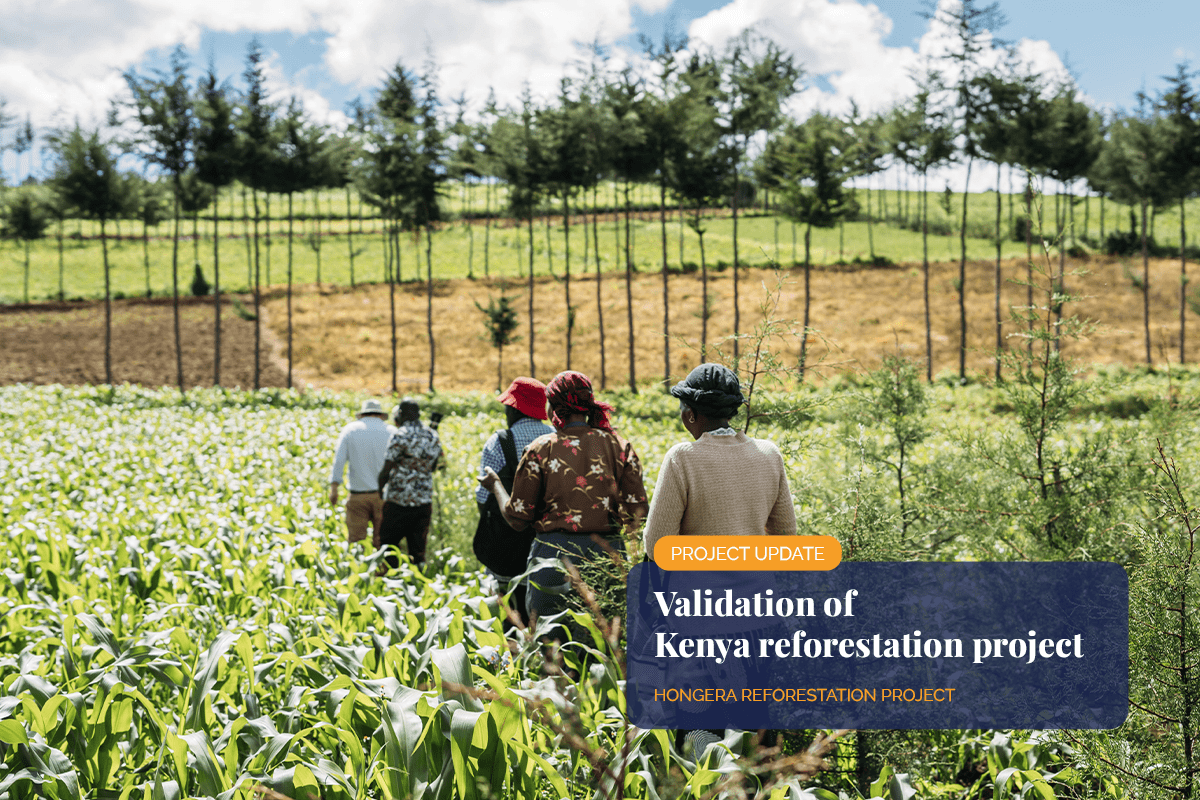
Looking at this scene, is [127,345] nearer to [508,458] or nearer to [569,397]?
[508,458]

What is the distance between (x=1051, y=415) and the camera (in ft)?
13.7

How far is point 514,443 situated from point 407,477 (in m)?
2.16

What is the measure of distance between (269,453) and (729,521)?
452 inches

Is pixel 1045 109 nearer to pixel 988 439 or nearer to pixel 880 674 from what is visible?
pixel 988 439

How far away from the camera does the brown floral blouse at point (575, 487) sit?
3.89 metres

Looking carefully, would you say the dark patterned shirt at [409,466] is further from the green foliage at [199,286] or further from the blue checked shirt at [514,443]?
the green foliage at [199,286]

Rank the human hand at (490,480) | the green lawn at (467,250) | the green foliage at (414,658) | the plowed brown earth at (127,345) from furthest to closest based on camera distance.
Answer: the green lawn at (467,250) < the plowed brown earth at (127,345) < the human hand at (490,480) < the green foliage at (414,658)

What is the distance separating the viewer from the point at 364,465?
7039 mm

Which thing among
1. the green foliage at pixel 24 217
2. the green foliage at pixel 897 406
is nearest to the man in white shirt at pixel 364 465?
the green foliage at pixel 897 406

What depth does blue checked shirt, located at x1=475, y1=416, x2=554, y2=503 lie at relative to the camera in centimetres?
460

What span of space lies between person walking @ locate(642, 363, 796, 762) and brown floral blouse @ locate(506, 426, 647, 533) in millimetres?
906

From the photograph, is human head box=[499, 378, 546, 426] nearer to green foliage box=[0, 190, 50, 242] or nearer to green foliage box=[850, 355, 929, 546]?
green foliage box=[850, 355, 929, 546]

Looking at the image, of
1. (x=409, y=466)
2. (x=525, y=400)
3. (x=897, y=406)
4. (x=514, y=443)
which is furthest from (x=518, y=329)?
(x=514, y=443)

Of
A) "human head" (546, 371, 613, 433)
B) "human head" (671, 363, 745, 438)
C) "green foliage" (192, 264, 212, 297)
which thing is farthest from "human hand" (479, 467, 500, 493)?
"green foliage" (192, 264, 212, 297)
